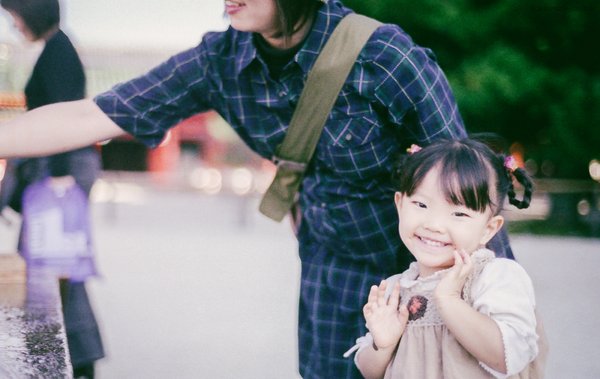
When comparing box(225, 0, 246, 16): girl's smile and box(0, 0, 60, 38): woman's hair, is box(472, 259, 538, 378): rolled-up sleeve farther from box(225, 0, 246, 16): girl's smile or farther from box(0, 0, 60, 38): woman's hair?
box(0, 0, 60, 38): woman's hair

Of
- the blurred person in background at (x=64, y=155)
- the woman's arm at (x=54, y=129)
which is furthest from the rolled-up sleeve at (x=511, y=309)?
the blurred person in background at (x=64, y=155)

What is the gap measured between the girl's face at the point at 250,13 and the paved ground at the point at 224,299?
269 centimetres

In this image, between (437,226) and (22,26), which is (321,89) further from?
(22,26)

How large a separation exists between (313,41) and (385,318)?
745 mm

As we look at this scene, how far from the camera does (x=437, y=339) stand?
1.49 metres

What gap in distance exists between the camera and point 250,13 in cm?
177

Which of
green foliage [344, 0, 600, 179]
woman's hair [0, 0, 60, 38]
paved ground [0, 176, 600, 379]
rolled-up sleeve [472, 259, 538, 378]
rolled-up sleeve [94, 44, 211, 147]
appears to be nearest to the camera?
rolled-up sleeve [472, 259, 538, 378]

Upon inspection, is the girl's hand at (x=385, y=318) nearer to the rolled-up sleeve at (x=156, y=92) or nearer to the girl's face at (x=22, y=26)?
the rolled-up sleeve at (x=156, y=92)

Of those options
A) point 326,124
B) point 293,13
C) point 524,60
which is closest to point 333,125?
point 326,124

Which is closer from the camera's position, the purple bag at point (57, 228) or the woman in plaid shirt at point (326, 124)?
the woman in plaid shirt at point (326, 124)

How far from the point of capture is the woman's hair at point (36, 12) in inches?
116

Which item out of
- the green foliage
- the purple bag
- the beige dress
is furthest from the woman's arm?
the green foliage

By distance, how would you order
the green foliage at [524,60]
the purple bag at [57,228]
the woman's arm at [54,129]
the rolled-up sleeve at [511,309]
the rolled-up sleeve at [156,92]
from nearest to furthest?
the rolled-up sleeve at [511,309]
the woman's arm at [54,129]
the rolled-up sleeve at [156,92]
the purple bag at [57,228]
the green foliage at [524,60]

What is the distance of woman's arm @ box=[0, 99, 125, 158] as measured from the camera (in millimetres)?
1897
